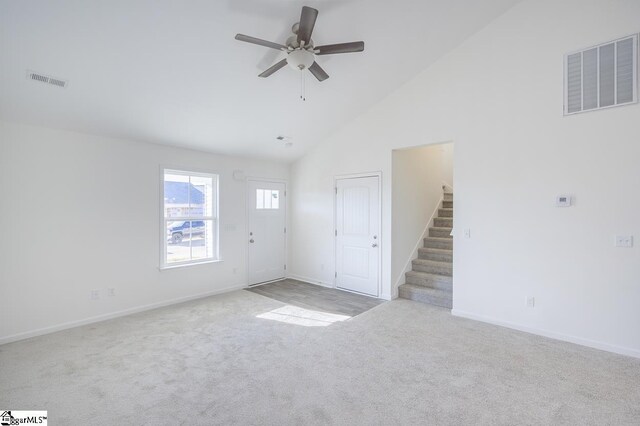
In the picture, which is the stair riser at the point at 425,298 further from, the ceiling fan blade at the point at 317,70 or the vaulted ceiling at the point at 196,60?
the ceiling fan blade at the point at 317,70

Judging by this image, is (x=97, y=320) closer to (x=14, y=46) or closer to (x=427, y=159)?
(x=14, y=46)

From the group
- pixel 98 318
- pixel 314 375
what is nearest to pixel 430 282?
pixel 314 375

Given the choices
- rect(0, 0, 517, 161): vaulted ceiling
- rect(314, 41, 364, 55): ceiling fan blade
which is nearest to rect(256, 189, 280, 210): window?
rect(0, 0, 517, 161): vaulted ceiling

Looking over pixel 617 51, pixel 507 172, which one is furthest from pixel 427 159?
pixel 617 51

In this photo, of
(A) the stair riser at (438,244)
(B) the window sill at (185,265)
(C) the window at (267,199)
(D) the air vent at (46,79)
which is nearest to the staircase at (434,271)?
(A) the stair riser at (438,244)

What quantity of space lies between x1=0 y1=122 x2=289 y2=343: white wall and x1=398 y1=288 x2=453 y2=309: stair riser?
3427mm

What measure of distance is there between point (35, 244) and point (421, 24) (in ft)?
17.3

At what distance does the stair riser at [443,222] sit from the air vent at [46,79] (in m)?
5.84

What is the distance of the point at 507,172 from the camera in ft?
12.3

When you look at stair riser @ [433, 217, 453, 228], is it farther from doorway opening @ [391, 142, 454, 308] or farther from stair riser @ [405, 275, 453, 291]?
stair riser @ [405, 275, 453, 291]

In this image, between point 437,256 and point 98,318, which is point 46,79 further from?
point 437,256

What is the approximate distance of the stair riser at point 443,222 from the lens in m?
5.72

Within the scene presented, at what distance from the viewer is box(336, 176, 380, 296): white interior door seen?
5074 millimetres

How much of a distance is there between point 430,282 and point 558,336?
68.5 inches
